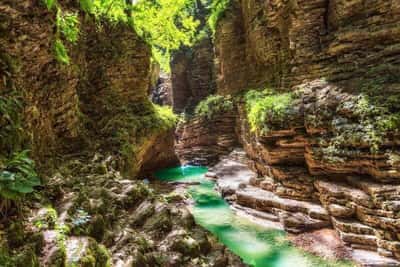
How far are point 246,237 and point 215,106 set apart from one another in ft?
39.1

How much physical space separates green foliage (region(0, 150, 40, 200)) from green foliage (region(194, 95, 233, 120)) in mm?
16537

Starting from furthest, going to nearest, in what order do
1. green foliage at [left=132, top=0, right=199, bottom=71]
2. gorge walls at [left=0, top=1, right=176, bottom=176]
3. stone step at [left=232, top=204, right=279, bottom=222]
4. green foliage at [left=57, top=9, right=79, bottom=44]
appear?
green foliage at [left=132, top=0, right=199, bottom=71] → stone step at [left=232, top=204, right=279, bottom=222] → green foliage at [left=57, top=9, right=79, bottom=44] → gorge walls at [left=0, top=1, right=176, bottom=176]

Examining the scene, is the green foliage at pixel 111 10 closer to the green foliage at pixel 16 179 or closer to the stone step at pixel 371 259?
the green foliage at pixel 16 179

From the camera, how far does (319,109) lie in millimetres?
8766

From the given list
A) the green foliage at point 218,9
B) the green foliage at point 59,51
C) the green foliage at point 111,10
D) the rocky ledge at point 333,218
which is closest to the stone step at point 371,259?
the rocky ledge at point 333,218

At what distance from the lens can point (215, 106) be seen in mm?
19375

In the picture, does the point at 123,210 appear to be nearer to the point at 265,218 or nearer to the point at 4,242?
the point at 4,242

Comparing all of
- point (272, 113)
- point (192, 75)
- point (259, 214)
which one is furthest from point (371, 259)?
point (192, 75)

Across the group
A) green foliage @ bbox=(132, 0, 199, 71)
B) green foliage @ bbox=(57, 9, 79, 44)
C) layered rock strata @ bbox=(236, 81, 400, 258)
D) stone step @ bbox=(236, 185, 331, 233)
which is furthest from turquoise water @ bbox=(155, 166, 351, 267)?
green foliage @ bbox=(132, 0, 199, 71)

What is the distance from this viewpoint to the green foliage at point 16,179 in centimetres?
255

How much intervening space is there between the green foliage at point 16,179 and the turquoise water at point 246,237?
5.98 m

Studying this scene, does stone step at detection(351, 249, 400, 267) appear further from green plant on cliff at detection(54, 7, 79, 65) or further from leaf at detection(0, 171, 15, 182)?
green plant on cliff at detection(54, 7, 79, 65)

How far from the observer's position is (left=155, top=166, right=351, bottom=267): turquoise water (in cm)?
721

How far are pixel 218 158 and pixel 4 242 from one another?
16.8m
